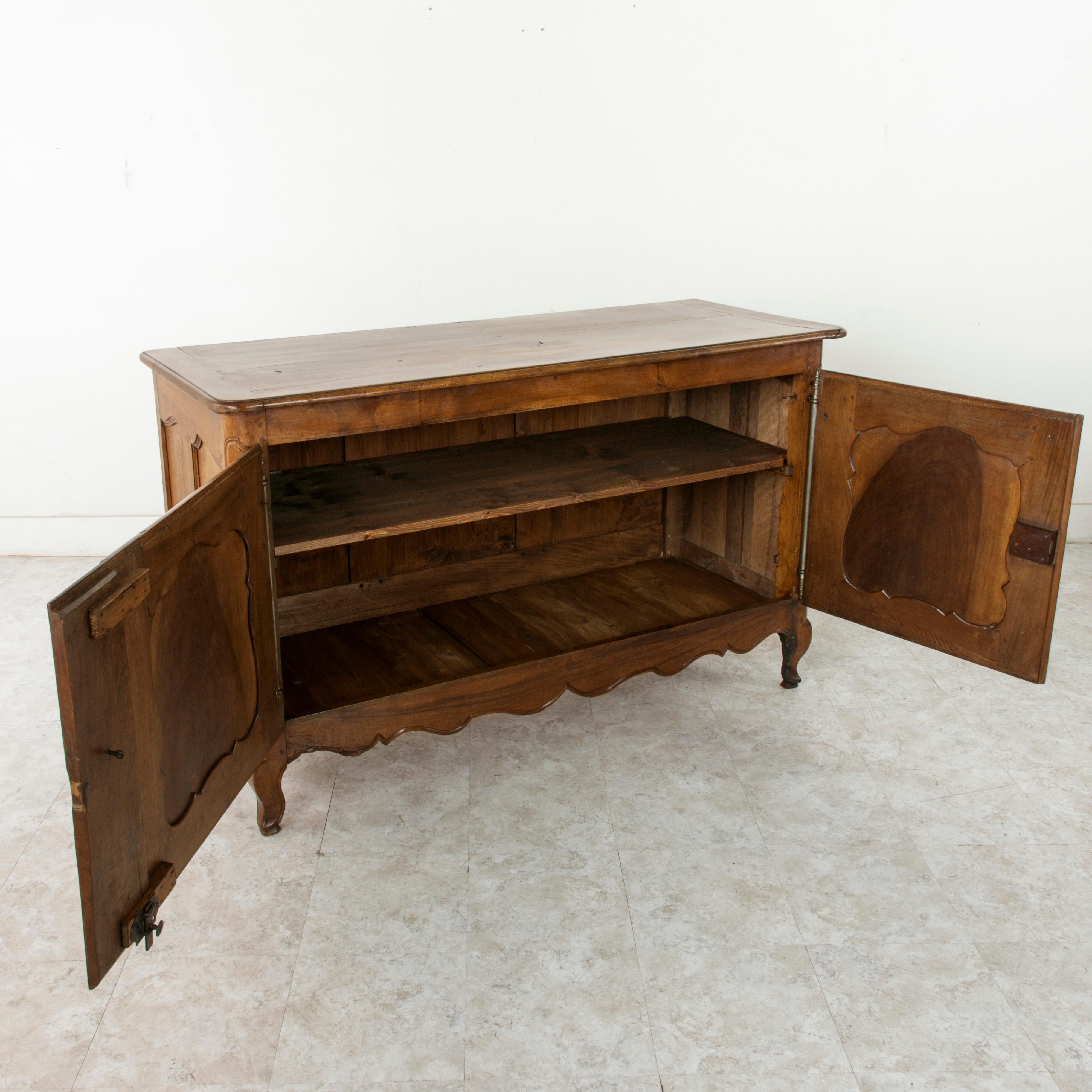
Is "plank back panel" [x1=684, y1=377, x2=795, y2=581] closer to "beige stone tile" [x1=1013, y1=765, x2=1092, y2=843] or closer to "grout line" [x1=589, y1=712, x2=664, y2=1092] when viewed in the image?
"grout line" [x1=589, y1=712, x2=664, y2=1092]

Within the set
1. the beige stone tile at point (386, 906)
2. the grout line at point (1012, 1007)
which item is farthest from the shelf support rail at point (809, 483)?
the beige stone tile at point (386, 906)

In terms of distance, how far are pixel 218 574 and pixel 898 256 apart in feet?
10.2

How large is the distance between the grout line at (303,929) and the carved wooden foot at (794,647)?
1286 mm

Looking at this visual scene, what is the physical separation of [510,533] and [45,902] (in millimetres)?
1525

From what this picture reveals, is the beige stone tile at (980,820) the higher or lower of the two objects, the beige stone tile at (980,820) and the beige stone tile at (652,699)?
the lower

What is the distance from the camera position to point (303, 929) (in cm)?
223

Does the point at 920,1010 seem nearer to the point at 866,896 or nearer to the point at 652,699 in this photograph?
the point at 866,896

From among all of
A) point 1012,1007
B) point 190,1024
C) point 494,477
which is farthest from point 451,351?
point 1012,1007

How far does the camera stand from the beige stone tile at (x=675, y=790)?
2.53 metres

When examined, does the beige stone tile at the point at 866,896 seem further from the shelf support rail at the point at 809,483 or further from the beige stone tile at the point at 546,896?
the shelf support rail at the point at 809,483

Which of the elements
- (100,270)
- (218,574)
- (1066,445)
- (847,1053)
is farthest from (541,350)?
(100,270)

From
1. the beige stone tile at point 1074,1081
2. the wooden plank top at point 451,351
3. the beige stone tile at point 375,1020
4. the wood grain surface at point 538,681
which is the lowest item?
the beige stone tile at point 375,1020

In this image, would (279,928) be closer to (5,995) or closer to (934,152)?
(5,995)

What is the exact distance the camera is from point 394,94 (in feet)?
12.6
